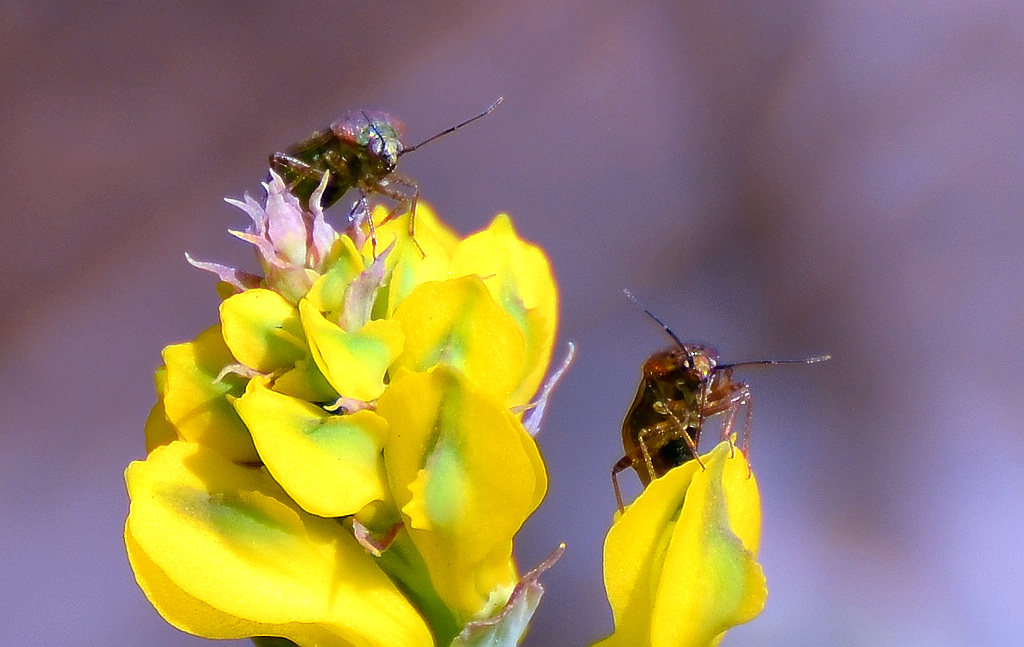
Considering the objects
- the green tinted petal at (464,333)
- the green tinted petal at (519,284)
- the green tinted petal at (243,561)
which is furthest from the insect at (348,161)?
the green tinted petal at (243,561)

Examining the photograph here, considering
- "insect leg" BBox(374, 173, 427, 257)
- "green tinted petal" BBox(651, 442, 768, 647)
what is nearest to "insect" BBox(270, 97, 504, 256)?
"insect leg" BBox(374, 173, 427, 257)

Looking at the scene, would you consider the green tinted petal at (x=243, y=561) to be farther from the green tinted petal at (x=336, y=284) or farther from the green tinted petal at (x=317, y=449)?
the green tinted petal at (x=336, y=284)

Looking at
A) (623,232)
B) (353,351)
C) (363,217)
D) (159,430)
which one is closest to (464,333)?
(353,351)

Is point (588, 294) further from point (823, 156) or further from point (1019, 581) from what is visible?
point (1019, 581)

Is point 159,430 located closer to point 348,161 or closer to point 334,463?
point 334,463

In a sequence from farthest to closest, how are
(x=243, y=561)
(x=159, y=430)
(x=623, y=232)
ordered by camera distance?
(x=623, y=232) < (x=159, y=430) < (x=243, y=561)

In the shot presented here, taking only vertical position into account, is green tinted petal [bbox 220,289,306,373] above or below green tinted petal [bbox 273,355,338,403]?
above

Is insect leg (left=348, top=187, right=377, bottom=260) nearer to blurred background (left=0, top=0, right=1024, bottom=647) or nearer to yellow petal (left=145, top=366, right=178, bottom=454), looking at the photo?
yellow petal (left=145, top=366, right=178, bottom=454)
